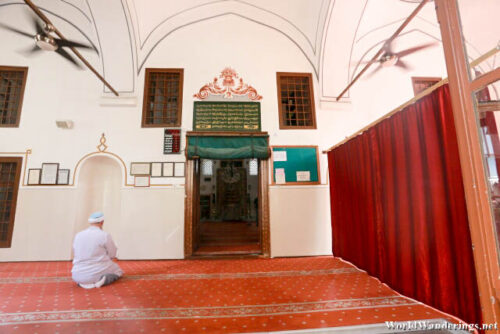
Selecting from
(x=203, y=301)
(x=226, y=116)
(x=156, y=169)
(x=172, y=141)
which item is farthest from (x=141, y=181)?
(x=203, y=301)

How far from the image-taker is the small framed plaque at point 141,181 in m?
4.53

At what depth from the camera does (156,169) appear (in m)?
4.58

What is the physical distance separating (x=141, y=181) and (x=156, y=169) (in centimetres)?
37

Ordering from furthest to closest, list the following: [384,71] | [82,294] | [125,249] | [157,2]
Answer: [384,71] → [157,2] → [125,249] → [82,294]

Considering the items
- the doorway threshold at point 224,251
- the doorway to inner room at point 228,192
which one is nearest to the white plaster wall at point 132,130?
the doorway threshold at point 224,251

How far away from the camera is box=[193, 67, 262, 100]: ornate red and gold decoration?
4947 millimetres

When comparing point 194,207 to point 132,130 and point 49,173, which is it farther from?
point 49,173

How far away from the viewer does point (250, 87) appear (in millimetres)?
5020

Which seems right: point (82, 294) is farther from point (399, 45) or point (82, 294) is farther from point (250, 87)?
point (399, 45)

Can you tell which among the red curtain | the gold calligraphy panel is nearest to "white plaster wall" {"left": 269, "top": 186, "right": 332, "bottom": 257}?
the red curtain

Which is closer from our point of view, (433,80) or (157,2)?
(157,2)

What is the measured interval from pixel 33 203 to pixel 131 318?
154 inches

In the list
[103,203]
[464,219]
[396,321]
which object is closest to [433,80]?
[464,219]

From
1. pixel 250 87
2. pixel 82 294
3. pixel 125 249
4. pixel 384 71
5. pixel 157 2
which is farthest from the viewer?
pixel 384 71
